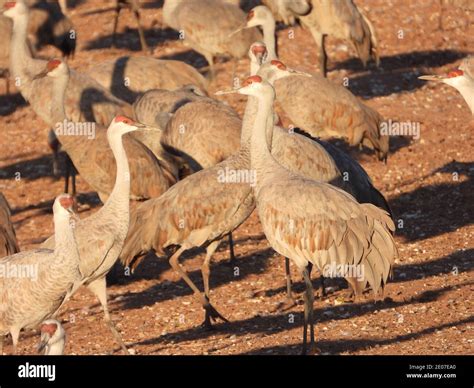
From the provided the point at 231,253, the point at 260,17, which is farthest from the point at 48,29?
the point at 231,253

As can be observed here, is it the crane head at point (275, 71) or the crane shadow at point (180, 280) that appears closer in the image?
the crane shadow at point (180, 280)

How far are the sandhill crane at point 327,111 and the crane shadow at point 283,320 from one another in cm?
408

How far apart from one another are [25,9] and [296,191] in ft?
26.4

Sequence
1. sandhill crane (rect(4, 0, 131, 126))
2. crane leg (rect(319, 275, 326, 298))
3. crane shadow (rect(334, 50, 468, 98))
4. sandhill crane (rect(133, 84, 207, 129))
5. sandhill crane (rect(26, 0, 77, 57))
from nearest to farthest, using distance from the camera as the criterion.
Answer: crane leg (rect(319, 275, 326, 298)) → sandhill crane (rect(133, 84, 207, 129)) → sandhill crane (rect(4, 0, 131, 126)) → crane shadow (rect(334, 50, 468, 98)) → sandhill crane (rect(26, 0, 77, 57))

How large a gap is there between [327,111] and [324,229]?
533 cm

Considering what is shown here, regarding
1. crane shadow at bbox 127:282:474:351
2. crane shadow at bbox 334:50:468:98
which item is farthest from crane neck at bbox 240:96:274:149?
crane shadow at bbox 334:50:468:98

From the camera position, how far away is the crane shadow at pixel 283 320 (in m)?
10.9

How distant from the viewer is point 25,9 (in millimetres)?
17156

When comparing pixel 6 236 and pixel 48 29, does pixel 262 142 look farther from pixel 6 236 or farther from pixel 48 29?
pixel 48 29

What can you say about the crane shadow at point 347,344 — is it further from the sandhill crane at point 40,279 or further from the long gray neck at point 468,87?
the long gray neck at point 468,87

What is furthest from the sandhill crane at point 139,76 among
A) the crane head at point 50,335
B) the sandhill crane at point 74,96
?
the crane head at point 50,335

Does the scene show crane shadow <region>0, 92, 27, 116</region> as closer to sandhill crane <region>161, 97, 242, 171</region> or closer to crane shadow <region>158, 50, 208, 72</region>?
crane shadow <region>158, 50, 208, 72</region>

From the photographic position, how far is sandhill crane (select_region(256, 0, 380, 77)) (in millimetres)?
18422

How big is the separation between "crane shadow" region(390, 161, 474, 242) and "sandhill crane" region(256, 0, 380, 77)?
338cm
